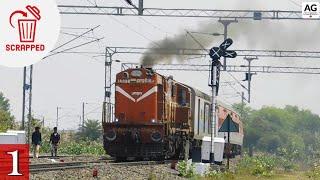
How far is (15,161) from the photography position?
25.3ft

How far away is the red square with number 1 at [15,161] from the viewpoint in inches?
303

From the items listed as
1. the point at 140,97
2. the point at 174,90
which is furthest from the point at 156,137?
the point at 174,90

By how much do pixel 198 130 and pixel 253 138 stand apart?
105 metres

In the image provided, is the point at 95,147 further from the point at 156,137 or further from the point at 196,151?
the point at 156,137

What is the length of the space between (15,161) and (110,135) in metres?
22.0

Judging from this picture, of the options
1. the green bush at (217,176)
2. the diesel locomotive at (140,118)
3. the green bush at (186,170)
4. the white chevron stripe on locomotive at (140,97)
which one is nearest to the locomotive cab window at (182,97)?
the diesel locomotive at (140,118)

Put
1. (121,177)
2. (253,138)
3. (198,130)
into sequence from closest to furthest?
(121,177) < (198,130) < (253,138)

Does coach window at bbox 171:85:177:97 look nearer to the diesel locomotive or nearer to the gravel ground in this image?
the diesel locomotive

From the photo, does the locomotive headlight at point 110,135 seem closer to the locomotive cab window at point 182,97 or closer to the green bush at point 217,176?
the locomotive cab window at point 182,97

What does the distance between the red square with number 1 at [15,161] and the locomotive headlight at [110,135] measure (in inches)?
856

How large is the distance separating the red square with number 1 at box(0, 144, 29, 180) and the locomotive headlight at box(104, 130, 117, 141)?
21.7 meters

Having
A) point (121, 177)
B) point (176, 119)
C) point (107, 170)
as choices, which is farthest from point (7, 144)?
point (176, 119)

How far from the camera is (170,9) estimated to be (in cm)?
4341

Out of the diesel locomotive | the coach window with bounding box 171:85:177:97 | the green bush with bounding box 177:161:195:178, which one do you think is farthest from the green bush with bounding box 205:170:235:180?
the coach window with bounding box 171:85:177:97
